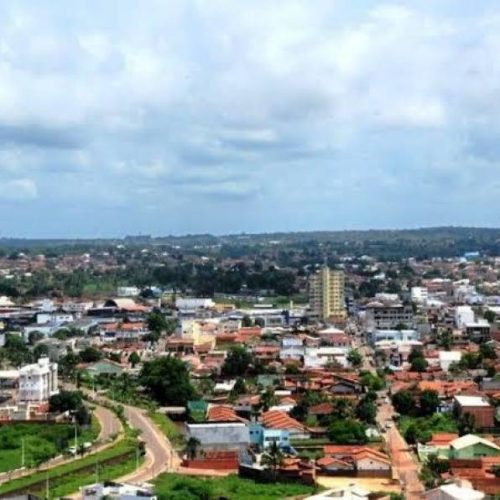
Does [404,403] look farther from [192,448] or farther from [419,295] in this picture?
[419,295]

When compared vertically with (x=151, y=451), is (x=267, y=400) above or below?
above

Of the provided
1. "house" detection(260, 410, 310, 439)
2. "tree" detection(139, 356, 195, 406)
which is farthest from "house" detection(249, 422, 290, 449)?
"tree" detection(139, 356, 195, 406)

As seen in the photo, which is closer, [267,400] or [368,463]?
[368,463]

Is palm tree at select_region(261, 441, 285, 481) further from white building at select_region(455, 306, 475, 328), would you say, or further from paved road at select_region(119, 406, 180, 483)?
white building at select_region(455, 306, 475, 328)

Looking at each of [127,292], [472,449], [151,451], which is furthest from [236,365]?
[127,292]

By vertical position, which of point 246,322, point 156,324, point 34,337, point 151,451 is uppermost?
point 156,324

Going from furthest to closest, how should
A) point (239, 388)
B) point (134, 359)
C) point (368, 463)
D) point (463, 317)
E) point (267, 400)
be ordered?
point (463, 317)
point (134, 359)
point (239, 388)
point (267, 400)
point (368, 463)

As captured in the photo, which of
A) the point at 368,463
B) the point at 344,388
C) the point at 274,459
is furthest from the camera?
the point at 344,388

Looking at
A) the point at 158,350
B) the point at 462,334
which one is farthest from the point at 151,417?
the point at 462,334
